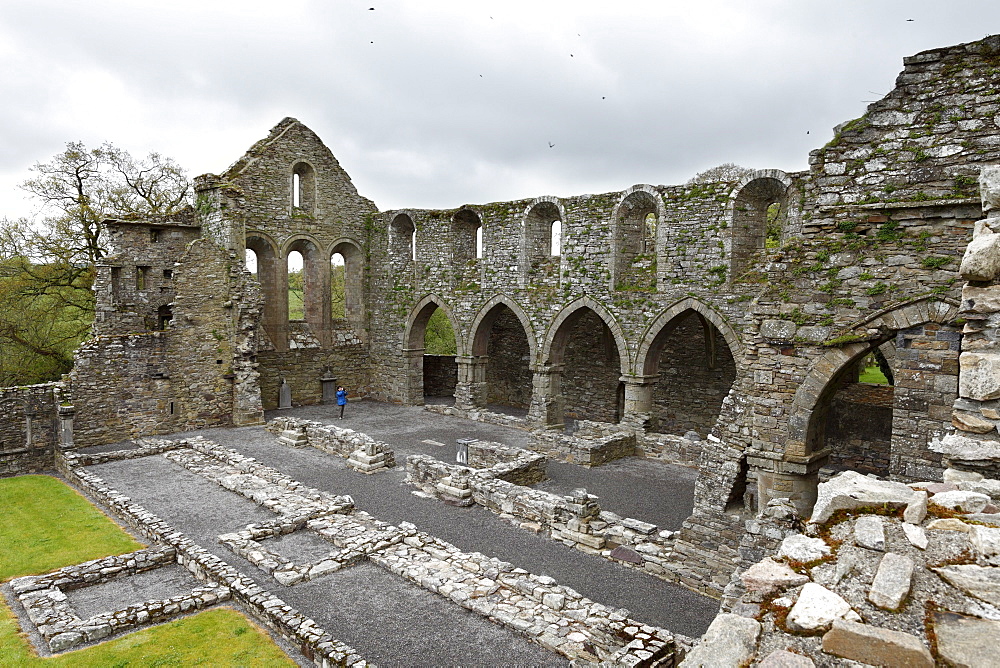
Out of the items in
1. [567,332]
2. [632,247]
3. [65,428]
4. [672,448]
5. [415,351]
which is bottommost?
[672,448]

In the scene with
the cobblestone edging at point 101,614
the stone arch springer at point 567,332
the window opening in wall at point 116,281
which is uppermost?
the window opening in wall at point 116,281

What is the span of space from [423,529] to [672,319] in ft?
28.7

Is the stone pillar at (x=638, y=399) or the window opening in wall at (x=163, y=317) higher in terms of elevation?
the window opening in wall at (x=163, y=317)

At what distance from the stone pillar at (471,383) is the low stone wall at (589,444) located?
4954 millimetres

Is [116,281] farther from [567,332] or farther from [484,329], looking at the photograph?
[567,332]

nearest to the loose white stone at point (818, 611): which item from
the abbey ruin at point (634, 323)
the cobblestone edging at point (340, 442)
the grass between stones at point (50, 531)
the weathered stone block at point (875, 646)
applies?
the weathered stone block at point (875, 646)

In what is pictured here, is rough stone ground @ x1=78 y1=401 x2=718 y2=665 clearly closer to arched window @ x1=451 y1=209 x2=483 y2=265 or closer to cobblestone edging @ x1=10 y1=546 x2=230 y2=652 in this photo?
cobblestone edging @ x1=10 y1=546 x2=230 y2=652

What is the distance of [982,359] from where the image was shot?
14.1 feet

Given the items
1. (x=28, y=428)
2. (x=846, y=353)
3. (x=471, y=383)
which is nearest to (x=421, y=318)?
(x=471, y=383)

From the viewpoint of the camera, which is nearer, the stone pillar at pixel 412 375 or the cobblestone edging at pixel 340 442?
the cobblestone edging at pixel 340 442

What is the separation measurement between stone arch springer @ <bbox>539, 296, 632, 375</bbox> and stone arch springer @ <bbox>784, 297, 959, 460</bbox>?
8.56m

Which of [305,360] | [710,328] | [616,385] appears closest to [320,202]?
[305,360]

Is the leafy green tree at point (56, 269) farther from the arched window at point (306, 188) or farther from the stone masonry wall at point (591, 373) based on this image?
the stone masonry wall at point (591, 373)

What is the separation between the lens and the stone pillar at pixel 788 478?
765 centimetres
